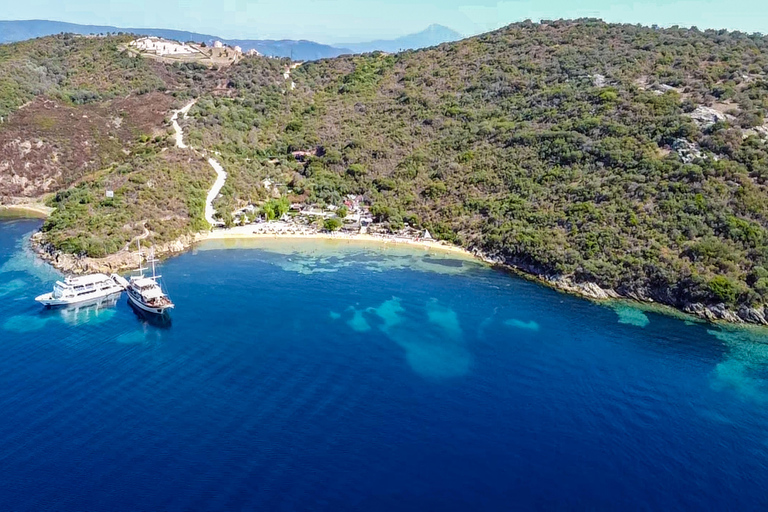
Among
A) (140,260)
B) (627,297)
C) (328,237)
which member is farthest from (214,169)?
(627,297)

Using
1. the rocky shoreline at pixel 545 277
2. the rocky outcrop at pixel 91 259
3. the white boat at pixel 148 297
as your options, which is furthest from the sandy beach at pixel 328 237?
the white boat at pixel 148 297

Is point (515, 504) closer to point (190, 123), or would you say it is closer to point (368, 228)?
point (368, 228)

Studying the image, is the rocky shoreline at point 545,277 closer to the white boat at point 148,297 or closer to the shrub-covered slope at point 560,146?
the shrub-covered slope at point 560,146

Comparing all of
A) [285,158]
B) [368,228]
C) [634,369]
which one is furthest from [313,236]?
[634,369]

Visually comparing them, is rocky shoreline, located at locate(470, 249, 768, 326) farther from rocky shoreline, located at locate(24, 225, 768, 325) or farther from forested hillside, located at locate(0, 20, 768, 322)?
forested hillside, located at locate(0, 20, 768, 322)

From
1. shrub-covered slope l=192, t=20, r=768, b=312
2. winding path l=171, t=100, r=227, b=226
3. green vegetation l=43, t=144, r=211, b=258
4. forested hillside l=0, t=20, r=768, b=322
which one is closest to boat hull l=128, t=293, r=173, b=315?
green vegetation l=43, t=144, r=211, b=258

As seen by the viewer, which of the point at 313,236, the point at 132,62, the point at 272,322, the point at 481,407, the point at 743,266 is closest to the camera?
the point at 481,407
